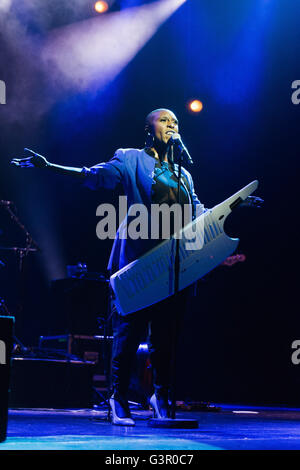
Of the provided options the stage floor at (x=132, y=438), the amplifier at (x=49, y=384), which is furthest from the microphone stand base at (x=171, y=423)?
the amplifier at (x=49, y=384)

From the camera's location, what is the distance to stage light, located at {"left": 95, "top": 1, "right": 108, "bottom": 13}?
694cm

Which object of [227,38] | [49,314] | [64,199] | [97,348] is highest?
[227,38]

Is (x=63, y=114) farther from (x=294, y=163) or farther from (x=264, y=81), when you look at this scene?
(x=294, y=163)

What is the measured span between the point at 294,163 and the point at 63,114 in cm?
293

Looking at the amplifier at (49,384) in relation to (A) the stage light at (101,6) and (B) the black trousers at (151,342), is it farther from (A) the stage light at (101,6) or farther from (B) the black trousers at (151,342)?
(A) the stage light at (101,6)

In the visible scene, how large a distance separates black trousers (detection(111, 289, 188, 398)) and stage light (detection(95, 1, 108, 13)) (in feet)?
15.5

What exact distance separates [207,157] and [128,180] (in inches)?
174

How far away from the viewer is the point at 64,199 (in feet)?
25.3

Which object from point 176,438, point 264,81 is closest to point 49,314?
point 264,81

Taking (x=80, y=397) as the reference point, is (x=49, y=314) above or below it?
above

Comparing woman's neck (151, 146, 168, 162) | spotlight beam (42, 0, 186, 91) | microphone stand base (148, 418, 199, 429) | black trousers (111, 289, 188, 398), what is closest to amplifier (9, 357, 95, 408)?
black trousers (111, 289, 188, 398)

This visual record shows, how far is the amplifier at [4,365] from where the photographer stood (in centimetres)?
221

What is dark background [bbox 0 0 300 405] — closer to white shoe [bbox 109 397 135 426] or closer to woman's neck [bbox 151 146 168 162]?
woman's neck [bbox 151 146 168 162]
